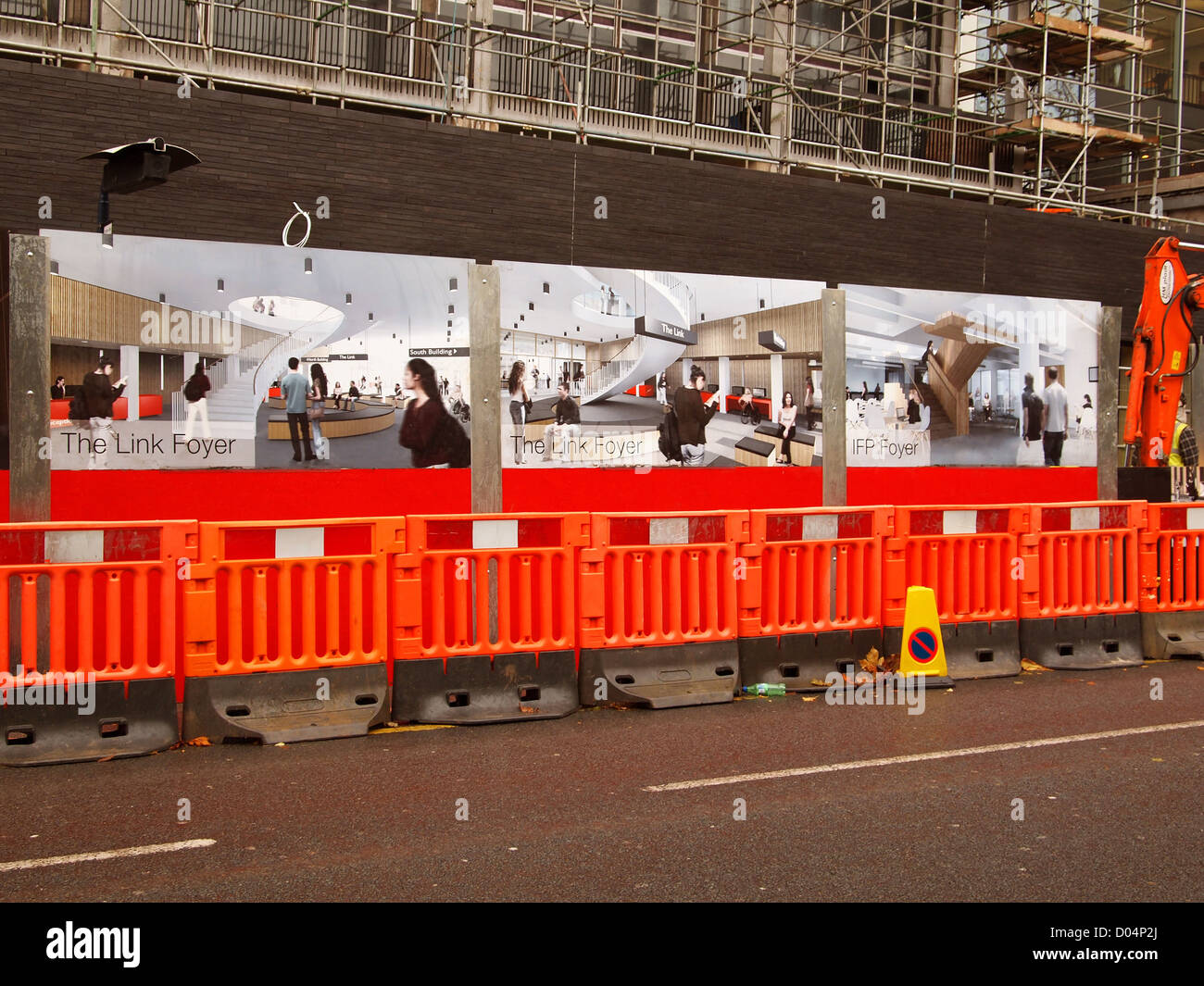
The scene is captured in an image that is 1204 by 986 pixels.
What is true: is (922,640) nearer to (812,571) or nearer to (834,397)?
(812,571)

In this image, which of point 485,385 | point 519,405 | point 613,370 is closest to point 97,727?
point 485,385

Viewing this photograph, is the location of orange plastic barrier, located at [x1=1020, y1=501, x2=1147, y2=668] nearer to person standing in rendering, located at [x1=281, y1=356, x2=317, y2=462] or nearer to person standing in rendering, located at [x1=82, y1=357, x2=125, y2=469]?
person standing in rendering, located at [x1=281, y1=356, x2=317, y2=462]

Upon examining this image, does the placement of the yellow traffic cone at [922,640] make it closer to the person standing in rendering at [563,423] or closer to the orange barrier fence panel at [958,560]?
the orange barrier fence panel at [958,560]

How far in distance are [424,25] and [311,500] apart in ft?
31.8

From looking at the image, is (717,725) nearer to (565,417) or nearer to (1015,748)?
(1015,748)

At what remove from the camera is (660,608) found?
29.0 ft

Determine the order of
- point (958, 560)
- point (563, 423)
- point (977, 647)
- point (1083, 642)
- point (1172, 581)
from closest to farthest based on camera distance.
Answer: point (977, 647) < point (958, 560) < point (1083, 642) < point (1172, 581) < point (563, 423)

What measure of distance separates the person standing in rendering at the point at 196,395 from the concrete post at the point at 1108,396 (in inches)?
382

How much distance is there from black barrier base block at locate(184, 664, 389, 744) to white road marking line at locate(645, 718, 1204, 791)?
2.30 meters

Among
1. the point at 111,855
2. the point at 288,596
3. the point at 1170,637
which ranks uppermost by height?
the point at 288,596

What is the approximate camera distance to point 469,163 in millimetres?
15539

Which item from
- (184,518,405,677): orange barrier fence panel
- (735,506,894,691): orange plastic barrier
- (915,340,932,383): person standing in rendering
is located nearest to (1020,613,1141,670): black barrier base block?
(735,506,894,691): orange plastic barrier

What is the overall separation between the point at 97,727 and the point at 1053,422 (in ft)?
47.8
